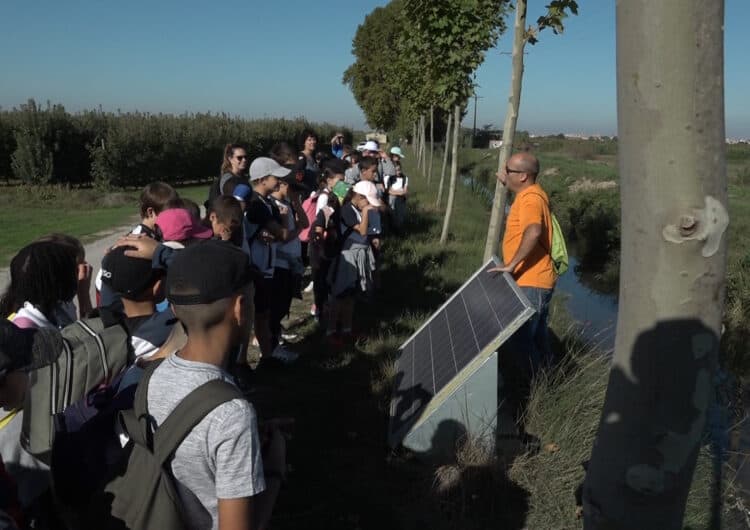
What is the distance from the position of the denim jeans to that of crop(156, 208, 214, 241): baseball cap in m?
2.37

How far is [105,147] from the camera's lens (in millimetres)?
21531

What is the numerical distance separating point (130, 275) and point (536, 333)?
308 cm

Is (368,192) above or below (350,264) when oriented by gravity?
above

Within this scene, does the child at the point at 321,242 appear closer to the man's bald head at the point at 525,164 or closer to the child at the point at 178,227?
the man's bald head at the point at 525,164

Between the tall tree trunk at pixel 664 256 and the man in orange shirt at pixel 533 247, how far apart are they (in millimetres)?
3132

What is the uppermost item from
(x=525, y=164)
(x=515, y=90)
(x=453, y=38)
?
(x=453, y=38)

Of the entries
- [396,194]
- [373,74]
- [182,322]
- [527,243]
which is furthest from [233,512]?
[373,74]

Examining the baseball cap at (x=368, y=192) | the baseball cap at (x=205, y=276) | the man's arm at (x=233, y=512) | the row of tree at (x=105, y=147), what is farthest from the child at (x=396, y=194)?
the row of tree at (x=105, y=147)

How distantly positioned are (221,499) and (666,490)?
110 centimetres

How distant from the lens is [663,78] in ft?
4.58

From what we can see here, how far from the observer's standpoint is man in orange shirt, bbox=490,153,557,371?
4.76 m

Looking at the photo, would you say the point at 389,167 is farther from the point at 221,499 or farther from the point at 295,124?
the point at 295,124

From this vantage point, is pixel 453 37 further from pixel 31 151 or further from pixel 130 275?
pixel 31 151

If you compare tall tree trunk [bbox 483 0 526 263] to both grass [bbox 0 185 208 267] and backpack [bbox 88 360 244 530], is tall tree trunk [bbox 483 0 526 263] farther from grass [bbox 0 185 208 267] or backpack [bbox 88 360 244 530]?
grass [bbox 0 185 208 267]
